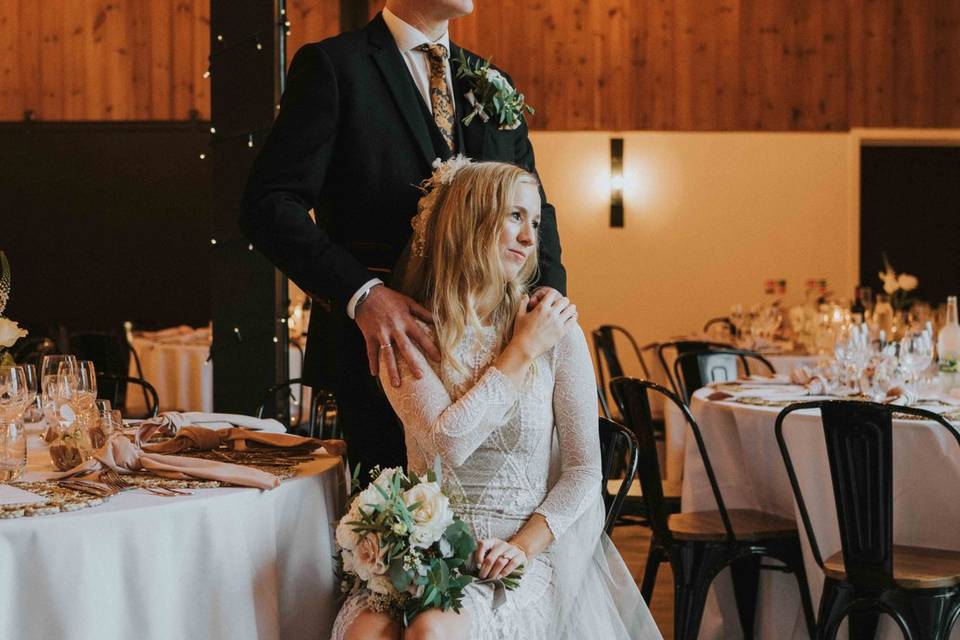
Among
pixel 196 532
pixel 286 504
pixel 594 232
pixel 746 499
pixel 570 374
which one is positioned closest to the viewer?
pixel 196 532

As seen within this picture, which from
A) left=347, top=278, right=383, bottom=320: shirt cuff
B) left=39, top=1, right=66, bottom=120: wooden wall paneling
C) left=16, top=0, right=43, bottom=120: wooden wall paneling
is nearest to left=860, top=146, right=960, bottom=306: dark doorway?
left=39, top=1, right=66, bottom=120: wooden wall paneling

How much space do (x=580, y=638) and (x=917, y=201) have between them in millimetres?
8682

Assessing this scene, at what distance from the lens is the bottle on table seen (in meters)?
4.11

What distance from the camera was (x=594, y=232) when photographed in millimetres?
9680

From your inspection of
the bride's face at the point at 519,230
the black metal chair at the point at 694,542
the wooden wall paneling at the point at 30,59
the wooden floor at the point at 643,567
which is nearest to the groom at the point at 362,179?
the bride's face at the point at 519,230

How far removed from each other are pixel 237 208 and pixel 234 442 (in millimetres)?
2745

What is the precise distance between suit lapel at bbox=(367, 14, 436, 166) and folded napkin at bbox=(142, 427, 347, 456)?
27.3 inches

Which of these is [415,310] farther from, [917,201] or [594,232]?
[917,201]

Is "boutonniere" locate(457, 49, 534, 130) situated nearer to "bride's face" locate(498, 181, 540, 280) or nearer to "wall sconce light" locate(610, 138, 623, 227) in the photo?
"bride's face" locate(498, 181, 540, 280)

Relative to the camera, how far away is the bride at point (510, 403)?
2.30 meters

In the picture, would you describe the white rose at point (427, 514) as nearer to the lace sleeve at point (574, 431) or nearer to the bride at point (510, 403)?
the bride at point (510, 403)

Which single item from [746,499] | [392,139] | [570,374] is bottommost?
[746,499]

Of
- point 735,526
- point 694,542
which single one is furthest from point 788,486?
point 694,542

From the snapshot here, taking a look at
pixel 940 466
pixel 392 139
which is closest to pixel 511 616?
pixel 392 139
